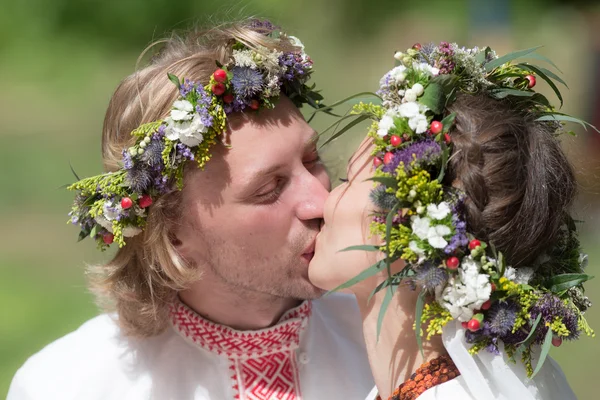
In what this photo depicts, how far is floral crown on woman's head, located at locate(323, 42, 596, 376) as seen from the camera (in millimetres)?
2275

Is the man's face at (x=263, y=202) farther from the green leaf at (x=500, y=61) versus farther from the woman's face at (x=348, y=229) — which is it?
the green leaf at (x=500, y=61)

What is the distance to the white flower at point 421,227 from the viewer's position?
7.44 feet

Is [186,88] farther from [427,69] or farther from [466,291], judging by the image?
[466,291]

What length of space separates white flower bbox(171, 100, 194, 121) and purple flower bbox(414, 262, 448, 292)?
3.48 ft

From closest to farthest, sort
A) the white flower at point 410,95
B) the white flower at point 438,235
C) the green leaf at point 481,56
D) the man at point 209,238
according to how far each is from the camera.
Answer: the white flower at point 438,235, the white flower at point 410,95, the green leaf at point 481,56, the man at point 209,238

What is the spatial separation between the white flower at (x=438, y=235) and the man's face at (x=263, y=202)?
75 cm

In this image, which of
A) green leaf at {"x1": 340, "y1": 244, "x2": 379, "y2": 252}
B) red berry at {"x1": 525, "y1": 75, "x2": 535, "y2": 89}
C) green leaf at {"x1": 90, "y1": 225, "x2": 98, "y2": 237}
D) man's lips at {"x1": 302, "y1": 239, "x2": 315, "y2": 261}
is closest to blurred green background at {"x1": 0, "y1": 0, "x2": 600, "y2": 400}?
green leaf at {"x1": 90, "y1": 225, "x2": 98, "y2": 237}

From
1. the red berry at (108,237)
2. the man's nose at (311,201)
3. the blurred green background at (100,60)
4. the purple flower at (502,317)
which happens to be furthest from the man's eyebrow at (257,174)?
the blurred green background at (100,60)

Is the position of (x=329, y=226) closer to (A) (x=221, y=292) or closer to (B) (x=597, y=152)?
(A) (x=221, y=292)

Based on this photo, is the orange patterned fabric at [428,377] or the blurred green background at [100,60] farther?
the blurred green background at [100,60]

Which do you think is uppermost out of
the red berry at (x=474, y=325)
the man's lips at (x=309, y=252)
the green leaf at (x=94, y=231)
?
the green leaf at (x=94, y=231)

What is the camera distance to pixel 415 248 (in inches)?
89.7

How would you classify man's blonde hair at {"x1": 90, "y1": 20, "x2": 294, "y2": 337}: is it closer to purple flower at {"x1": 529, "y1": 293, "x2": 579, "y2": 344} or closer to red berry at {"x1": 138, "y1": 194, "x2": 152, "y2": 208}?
red berry at {"x1": 138, "y1": 194, "x2": 152, "y2": 208}

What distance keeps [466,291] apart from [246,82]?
1.17m
